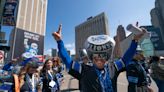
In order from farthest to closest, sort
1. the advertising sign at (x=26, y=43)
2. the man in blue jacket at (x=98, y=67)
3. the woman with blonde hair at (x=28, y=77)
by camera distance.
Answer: the advertising sign at (x=26, y=43)
the woman with blonde hair at (x=28, y=77)
the man in blue jacket at (x=98, y=67)

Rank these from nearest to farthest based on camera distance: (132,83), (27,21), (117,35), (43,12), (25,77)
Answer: (25,77)
(132,83)
(27,21)
(43,12)
(117,35)

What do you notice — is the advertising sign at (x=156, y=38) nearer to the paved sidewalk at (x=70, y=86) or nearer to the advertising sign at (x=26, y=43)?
the paved sidewalk at (x=70, y=86)

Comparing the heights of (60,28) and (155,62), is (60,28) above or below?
above

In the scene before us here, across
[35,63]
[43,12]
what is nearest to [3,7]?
[35,63]

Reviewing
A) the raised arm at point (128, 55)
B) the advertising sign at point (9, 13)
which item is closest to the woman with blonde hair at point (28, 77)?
the raised arm at point (128, 55)

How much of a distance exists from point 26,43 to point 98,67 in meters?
9.15

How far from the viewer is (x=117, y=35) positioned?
450 ft

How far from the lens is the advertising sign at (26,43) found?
10.1 m

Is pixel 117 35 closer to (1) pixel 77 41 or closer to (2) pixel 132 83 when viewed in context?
(1) pixel 77 41

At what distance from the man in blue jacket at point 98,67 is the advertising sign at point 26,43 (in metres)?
7.77

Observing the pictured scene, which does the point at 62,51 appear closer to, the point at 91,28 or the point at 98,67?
the point at 98,67

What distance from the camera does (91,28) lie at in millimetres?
135125

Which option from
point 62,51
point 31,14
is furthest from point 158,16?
point 62,51

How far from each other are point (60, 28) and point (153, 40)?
46970 mm
